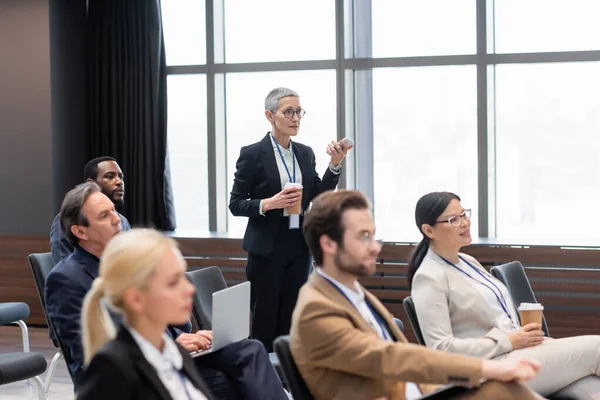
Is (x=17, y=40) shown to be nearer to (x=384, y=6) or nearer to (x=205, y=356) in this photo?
(x=384, y=6)

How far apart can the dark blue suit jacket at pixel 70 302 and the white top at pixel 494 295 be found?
1.41 metres

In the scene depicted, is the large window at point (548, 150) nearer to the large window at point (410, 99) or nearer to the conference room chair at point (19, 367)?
the large window at point (410, 99)

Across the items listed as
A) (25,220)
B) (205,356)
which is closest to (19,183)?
(25,220)

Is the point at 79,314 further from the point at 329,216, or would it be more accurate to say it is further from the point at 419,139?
the point at 419,139

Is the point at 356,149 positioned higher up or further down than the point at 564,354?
higher up

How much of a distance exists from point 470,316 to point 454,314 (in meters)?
0.06

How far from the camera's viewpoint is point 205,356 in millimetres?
3383

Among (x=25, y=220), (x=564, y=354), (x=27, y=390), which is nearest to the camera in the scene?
(x=564, y=354)

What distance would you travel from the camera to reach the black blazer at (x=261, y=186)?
15.5 ft

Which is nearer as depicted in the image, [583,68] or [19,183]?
[583,68]

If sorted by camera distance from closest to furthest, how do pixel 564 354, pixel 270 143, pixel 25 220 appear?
pixel 564 354 → pixel 270 143 → pixel 25 220

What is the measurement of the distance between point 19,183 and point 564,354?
212 inches

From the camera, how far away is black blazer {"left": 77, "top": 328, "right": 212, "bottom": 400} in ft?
6.45

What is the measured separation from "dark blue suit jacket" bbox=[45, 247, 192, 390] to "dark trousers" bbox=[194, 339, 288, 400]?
1.45ft
